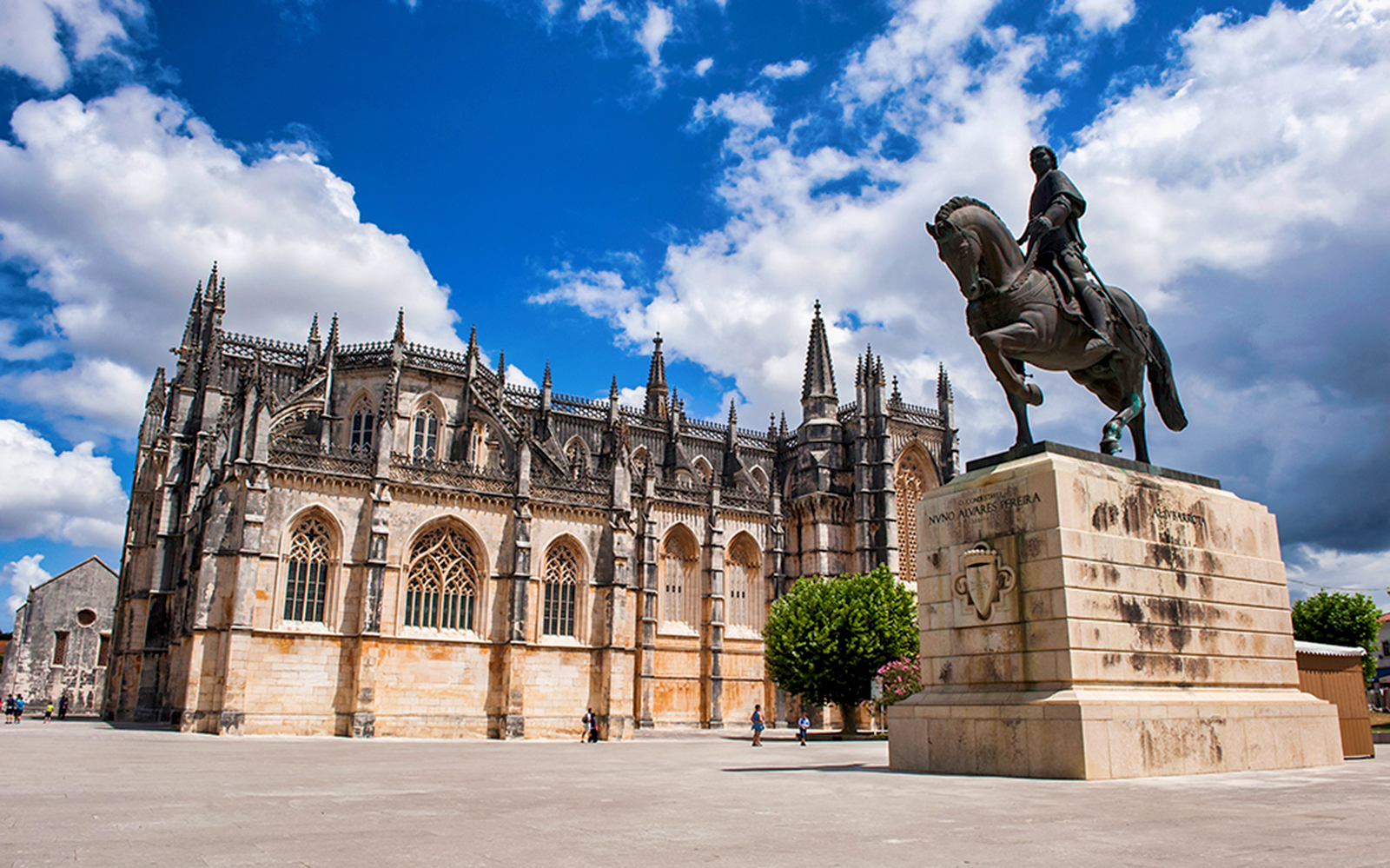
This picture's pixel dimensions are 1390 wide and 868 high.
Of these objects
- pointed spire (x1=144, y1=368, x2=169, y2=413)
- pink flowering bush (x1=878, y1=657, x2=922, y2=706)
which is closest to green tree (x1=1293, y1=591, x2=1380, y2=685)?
pink flowering bush (x1=878, y1=657, x2=922, y2=706)

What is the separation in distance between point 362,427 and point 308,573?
436 inches

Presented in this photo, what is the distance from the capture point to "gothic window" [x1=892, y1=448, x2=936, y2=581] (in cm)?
5172

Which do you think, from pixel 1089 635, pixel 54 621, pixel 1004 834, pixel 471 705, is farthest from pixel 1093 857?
pixel 54 621

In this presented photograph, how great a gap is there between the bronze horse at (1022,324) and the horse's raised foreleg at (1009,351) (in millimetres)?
11

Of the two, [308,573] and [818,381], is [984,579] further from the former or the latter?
[818,381]

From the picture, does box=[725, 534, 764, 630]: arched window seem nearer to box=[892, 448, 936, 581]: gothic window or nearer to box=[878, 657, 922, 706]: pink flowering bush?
box=[892, 448, 936, 581]: gothic window

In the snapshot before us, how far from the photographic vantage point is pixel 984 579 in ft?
36.0

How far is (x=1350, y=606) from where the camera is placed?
45125 millimetres

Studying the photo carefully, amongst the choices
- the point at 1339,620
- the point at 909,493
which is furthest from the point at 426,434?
the point at 1339,620

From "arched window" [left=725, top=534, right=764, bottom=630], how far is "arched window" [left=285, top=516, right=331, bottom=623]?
21475mm

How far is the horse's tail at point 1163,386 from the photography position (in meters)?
13.3

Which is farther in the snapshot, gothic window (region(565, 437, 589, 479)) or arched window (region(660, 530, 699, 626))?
arched window (region(660, 530, 699, 626))

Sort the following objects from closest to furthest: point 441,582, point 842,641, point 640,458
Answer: point 441,582
point 842,641
point 640,458

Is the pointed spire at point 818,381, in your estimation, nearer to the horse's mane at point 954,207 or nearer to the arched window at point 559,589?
the arched window at point 559,589
